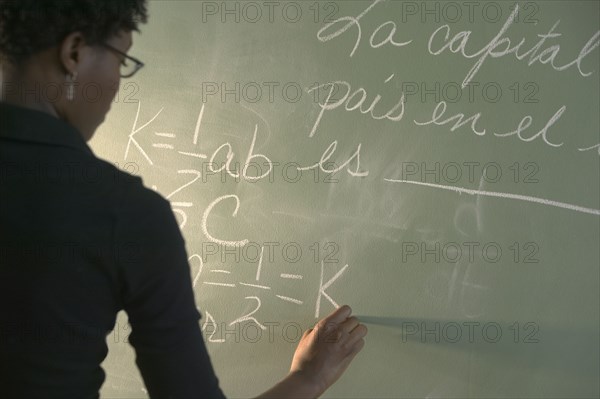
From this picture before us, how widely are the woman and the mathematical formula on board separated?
0.52 m

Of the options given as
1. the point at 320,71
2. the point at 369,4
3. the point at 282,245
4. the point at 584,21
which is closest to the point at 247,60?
the point at 320,71

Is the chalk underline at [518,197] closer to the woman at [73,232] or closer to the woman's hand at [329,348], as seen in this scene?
the woman's hand at [329,348]

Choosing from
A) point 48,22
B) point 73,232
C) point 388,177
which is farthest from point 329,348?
point 48,22

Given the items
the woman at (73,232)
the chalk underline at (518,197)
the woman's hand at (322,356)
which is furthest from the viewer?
the chalk underline at (518,197)

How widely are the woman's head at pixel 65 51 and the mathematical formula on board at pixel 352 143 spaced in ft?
1.70

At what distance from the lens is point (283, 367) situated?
1.25m

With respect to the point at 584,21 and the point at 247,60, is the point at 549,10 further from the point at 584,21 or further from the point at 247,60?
the point at 247,60

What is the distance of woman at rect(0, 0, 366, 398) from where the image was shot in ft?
2.15

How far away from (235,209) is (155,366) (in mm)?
564

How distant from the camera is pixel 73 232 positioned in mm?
650

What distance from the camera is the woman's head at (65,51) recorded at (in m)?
0.67

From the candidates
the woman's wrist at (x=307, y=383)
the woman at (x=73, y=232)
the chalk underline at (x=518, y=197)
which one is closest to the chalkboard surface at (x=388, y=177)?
the chalk underline at (x=518, y=197)

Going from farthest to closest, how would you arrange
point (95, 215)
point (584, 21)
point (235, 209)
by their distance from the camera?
point (235, 209) < point (584, 21) < point (95, 215)

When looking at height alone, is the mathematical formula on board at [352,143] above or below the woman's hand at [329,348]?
→ above
